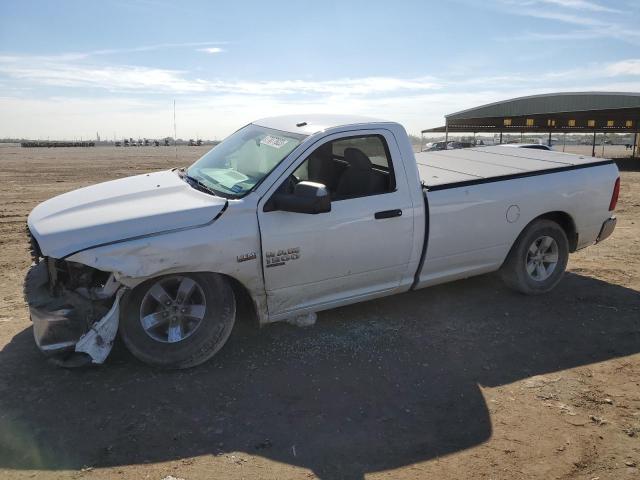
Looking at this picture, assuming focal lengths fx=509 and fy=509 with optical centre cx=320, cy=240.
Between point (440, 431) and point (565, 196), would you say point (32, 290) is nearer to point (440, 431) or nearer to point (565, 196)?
point (440, 431)

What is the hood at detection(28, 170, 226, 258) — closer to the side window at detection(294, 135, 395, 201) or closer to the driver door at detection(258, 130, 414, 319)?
the driver door at detection(258, 130, 414, 319)

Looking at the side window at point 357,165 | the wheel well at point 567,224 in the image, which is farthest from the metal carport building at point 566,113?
the side window at point 357,165

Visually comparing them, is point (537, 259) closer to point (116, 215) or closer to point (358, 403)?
point (358, 403)

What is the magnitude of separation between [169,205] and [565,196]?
4113mm

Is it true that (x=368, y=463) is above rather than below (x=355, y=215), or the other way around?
below

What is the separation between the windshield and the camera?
415 centimetres

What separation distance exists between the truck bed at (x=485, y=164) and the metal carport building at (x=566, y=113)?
25.3 m

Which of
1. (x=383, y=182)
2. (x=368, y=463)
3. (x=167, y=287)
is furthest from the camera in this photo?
(x=383, y=182)

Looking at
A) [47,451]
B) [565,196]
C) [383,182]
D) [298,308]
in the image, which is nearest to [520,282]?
[565,196]

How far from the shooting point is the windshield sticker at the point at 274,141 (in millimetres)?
4375

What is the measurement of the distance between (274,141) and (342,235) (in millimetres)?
1061

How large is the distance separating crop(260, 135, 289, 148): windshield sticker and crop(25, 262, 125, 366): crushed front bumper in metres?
1.74

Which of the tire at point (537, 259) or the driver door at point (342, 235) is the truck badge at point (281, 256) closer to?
the driver door at point (342, 235)

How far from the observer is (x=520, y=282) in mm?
5508
